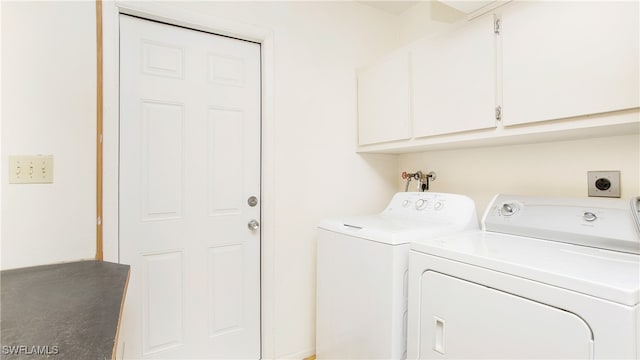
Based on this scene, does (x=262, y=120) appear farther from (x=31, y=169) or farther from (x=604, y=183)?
(x=604, y=183)

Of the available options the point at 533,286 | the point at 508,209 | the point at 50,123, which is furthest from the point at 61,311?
the point at 508,209

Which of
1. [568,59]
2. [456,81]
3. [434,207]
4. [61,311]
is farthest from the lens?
[434,207]

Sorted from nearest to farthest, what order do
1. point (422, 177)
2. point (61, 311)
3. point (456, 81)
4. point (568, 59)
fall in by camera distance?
point (61, 311) → point (568, 59) → point (456, 81) → point (422, 177)

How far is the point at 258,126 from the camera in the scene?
2.00m

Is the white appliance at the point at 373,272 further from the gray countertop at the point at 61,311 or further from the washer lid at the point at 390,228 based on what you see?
the gray countertop at the point at 61,311

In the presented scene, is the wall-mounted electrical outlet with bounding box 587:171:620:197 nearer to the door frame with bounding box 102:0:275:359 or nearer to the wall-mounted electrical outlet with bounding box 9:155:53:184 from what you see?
the door frame with bounding box 102:0:275:359

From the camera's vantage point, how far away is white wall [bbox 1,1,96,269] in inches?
49.2

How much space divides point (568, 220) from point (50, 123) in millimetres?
2164

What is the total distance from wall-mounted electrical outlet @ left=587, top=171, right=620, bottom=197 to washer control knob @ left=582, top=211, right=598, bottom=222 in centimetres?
23

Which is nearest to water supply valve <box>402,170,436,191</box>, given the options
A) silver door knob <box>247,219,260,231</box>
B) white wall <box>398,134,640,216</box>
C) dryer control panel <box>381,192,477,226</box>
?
white wall <box>398,134,640,216</box>

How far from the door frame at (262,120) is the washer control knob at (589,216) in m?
1.51

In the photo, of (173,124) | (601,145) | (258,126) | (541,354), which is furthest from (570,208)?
(173,124)

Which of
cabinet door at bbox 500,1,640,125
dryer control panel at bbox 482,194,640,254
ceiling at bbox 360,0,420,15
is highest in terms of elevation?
ceiling at bbox 360,0,420,15

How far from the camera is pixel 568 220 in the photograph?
1.31 meters
